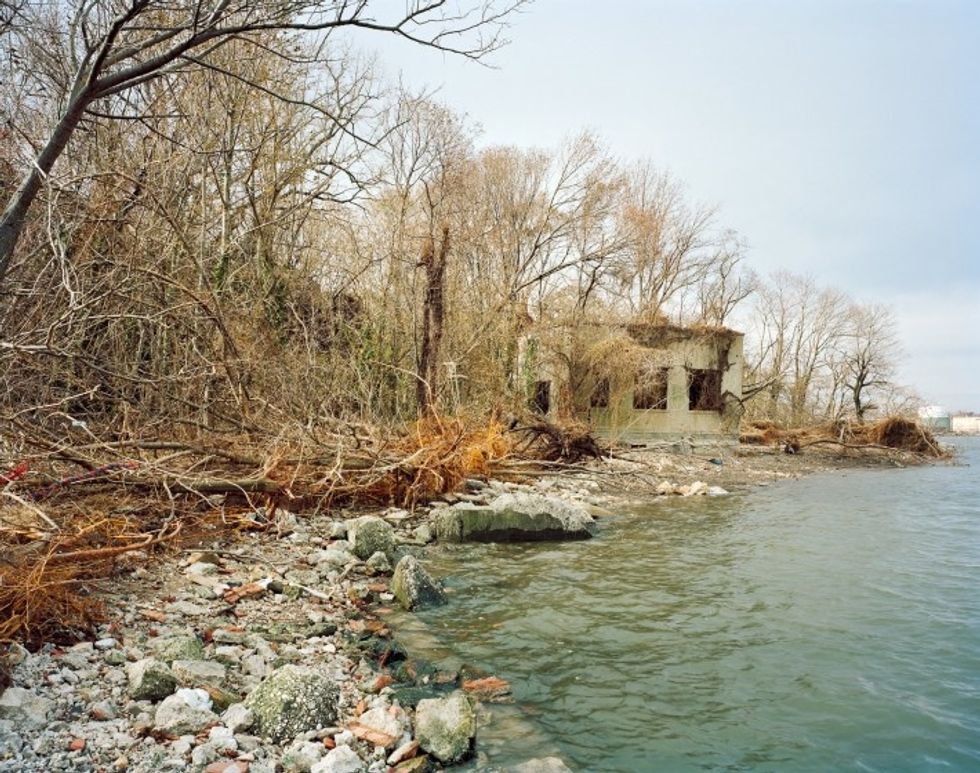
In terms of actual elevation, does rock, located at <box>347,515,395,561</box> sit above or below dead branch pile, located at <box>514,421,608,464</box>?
below

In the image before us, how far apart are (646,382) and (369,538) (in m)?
16.9

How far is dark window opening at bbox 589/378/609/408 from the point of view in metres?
21.2

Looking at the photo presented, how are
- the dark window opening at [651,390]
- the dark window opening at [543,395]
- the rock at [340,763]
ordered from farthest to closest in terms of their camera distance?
1. the dark window opening at [651,390]
2. the dark window opening at [543,395]
3. the rock at [340,763]

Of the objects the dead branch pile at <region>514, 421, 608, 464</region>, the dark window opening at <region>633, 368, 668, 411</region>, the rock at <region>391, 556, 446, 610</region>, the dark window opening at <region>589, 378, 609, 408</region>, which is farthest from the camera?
the dark window opening at <region>633, 368, 668, 411</region>

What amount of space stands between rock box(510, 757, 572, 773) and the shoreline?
3 centimetres

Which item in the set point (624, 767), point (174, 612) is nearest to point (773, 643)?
point (624, 767)

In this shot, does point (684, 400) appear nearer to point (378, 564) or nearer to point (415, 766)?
point (378, 564)

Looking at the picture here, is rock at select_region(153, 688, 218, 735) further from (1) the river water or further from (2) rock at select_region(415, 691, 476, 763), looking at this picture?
(1) the river water

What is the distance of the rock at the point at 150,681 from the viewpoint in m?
3.23

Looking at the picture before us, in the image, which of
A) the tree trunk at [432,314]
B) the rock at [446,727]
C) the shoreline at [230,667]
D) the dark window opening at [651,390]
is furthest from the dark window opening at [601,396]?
the rock at [446,727]

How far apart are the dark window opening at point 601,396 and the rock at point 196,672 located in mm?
18093

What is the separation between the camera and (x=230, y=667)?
386cm

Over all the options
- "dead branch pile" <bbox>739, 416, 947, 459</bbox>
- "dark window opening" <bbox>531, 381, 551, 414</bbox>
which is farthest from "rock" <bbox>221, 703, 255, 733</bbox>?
"dead branch pile" <bbox>739, 416, 947, 459</bbox>

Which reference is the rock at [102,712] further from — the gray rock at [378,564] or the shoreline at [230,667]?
the gray rock at [378,564]
